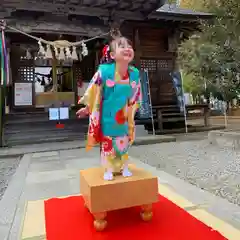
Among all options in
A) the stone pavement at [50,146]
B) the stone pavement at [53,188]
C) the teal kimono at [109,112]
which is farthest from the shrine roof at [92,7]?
the teal kimono at [109,112]

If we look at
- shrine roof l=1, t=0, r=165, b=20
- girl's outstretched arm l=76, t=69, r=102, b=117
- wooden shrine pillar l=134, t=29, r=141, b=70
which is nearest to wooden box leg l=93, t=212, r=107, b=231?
girl's outstretched arm l=76, t=69, r=102, b=117

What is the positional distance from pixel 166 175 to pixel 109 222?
2151 mm

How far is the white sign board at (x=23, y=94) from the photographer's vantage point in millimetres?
10258

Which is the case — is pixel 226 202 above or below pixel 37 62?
below

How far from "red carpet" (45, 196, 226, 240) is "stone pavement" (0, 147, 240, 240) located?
321 mm

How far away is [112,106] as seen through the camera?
279 centimetres

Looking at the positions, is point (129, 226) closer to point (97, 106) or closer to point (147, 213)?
point (147, 213)

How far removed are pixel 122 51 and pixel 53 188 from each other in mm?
2472

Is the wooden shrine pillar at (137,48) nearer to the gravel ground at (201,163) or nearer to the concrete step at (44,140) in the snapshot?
the concrete step at (44,140)

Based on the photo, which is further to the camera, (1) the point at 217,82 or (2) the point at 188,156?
(1) the point at 217,82

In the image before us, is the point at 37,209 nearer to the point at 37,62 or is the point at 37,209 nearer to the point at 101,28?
the point at 101,28

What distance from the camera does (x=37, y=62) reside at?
36.4ft

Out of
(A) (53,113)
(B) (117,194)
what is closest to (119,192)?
(B) (117,194)

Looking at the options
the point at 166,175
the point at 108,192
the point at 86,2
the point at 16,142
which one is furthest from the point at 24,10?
the point at 108,192
